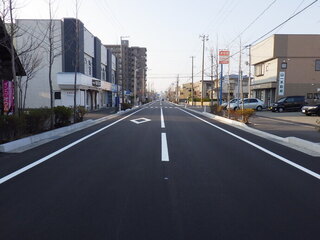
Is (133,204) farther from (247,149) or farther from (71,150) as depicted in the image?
(247,149)

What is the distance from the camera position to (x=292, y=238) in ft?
11.5

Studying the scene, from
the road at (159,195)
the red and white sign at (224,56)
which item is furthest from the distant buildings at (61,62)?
the road at (159,195)

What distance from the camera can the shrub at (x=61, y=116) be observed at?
15561mm

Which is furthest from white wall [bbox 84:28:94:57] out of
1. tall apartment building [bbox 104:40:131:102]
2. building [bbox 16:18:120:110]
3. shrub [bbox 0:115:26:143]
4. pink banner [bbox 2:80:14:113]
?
shrub [bbox 0:115:26:143]

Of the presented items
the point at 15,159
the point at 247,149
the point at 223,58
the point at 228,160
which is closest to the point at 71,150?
the point at 15,159

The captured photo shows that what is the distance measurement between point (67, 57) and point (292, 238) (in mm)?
34529

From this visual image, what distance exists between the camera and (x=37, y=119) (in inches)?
502

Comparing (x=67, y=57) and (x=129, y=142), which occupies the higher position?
(x=67, y=57)

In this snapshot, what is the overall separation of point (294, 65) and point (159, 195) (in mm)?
39423

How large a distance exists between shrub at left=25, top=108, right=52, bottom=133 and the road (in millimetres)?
4177

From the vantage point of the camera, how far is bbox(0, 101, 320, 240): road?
370 cm

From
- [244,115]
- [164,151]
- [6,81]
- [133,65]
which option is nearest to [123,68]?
[244,115]

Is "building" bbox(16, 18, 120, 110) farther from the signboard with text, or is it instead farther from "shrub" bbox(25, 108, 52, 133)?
the signboard with text

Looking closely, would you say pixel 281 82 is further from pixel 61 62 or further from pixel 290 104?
pixel 61 62
